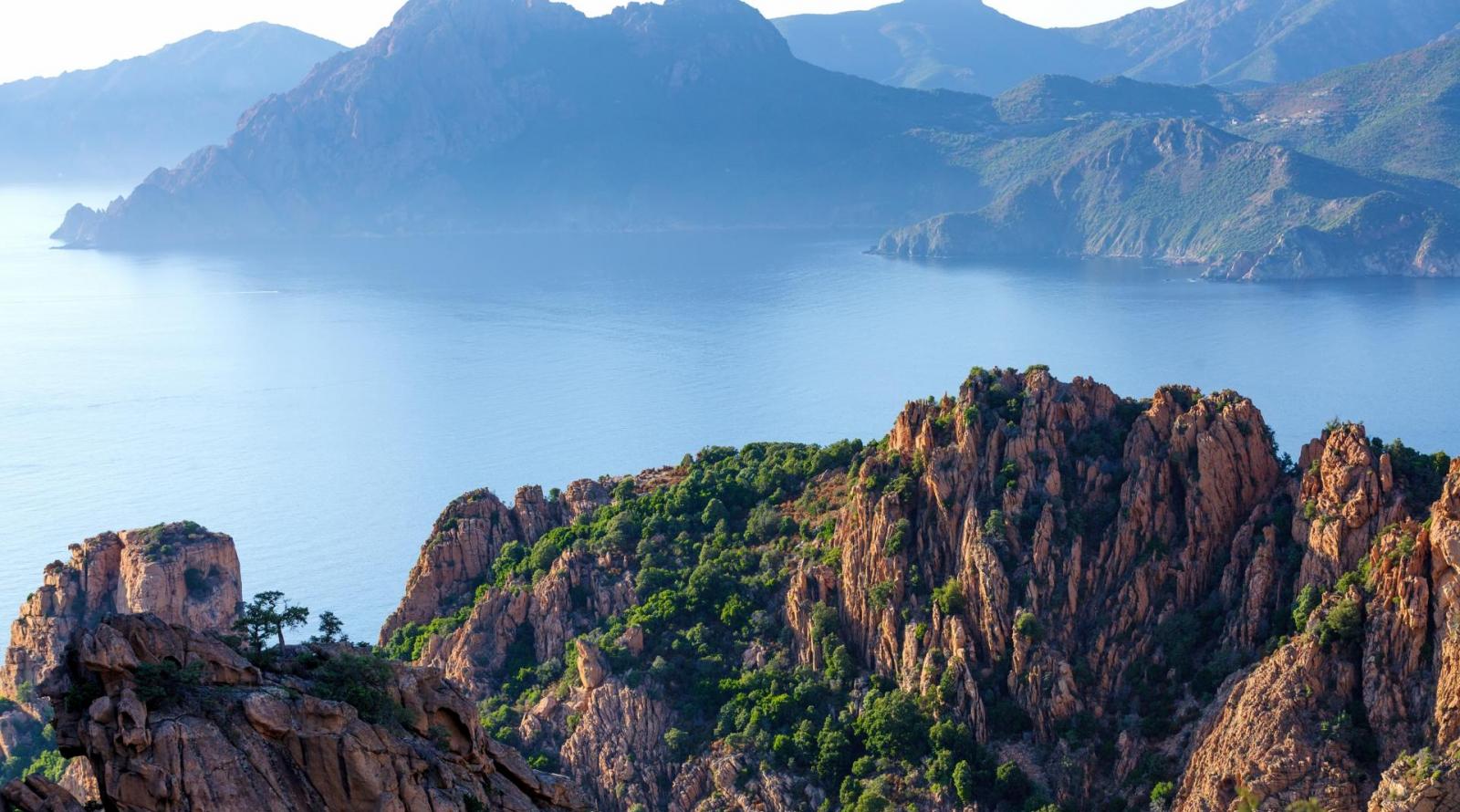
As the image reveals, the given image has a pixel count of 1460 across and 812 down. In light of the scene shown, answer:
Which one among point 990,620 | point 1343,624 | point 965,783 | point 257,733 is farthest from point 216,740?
point 1343,624

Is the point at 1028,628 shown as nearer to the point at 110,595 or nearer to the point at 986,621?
the point at 986,621

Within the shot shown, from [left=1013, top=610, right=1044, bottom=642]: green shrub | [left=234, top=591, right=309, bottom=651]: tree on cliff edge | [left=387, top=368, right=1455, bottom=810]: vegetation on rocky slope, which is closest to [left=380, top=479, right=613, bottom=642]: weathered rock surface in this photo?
[left=387, top=368, right=1455, bottom=810]: vegetation on rocky slope

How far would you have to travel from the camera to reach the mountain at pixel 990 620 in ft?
157

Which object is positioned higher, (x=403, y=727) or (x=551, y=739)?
(x=403, y=727)

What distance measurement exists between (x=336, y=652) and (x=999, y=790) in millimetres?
25144

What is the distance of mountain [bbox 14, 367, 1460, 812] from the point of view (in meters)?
48.0

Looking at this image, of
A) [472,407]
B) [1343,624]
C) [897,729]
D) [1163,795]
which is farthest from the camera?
[472,407]

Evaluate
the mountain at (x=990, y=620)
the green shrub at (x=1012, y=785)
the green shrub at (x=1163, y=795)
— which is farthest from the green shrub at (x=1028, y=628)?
the green shrub at (x=1163, y=795)

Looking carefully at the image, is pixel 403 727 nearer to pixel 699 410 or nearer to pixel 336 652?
pixel 336 652

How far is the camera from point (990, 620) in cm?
5653

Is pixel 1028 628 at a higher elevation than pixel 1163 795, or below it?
higher

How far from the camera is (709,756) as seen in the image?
189ft

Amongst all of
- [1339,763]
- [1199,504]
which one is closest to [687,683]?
[1199,504]

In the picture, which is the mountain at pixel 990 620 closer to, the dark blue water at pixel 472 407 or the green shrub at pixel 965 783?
the green shrub at pixel 965 783
